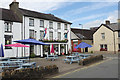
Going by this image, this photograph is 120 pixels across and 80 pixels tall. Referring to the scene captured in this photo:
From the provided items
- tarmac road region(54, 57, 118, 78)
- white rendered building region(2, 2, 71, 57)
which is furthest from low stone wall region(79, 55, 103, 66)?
white rendered building region(2, 2, 71, 57)

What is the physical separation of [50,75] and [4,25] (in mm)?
14309

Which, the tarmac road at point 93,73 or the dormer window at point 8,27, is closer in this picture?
the tarmac road at point 93,73

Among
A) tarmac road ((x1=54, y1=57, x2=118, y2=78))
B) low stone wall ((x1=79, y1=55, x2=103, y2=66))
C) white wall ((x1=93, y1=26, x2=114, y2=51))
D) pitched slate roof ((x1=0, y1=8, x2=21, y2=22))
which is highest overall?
pitched slate roof ((x1=0, y1=8, x2=21, y2=22))

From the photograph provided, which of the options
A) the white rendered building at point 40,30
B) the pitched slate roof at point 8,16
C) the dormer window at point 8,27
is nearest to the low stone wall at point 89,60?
the white rendered building at point 40,30

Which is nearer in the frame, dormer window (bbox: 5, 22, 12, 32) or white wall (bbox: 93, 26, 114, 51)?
dormer window (bbox: 5, 22, 12, 32)

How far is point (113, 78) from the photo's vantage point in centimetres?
780

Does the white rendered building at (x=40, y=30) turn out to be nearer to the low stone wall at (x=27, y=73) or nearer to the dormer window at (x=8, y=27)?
the dormer window at (x=8, y=27)

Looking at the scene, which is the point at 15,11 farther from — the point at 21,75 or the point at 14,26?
the point at 21,75

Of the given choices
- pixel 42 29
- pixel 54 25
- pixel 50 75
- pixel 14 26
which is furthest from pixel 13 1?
pixel 50 75

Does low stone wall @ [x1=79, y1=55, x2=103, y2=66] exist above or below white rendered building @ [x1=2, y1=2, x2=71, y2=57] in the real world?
below

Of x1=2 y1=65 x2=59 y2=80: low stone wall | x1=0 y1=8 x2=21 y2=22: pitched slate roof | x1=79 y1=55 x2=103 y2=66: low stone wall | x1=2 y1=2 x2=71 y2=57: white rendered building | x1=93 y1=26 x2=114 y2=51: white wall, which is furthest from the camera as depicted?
x1=93 y1=26 x2=114 y2=51: white wall

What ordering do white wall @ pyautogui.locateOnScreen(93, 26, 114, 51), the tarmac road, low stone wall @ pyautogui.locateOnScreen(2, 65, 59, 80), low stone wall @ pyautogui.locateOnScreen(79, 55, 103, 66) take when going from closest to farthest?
low stone wall @ pyautogui.locateOnScreen(2, 65, 59, 80) → the tarmac road → low stone wall @ pyautogui.locateOnScreen(79, 55, 103, 66) → white wall @ pyautogui.locateOnScreen(93, 26, 114, 51)

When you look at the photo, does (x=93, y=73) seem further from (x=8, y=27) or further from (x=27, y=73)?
(x=8, y=27)

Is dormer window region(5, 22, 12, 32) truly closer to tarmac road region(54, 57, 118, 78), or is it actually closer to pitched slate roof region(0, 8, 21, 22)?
pitched slate roof region(0, 8, 21, 22)
